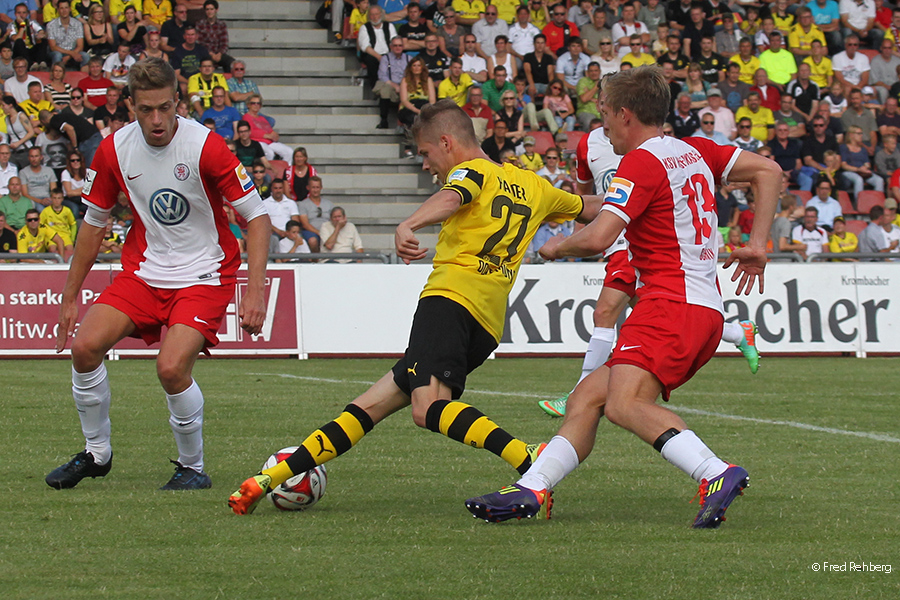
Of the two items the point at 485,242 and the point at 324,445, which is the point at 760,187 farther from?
the point at 324,445

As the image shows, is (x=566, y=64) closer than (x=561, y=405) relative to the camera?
No

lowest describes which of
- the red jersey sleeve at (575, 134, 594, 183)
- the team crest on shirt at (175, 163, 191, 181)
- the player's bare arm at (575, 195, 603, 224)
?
the red jersey sleeve at (575, 134, 594, 183)

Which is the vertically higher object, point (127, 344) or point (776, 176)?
point (776, 176)

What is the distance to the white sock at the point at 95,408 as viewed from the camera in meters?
5.79

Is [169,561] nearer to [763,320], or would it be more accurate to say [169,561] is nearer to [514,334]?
[514,334]

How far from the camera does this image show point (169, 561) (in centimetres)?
406

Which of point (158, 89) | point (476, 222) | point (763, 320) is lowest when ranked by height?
point (763, 320)

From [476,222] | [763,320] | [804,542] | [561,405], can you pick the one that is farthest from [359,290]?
[804,542]

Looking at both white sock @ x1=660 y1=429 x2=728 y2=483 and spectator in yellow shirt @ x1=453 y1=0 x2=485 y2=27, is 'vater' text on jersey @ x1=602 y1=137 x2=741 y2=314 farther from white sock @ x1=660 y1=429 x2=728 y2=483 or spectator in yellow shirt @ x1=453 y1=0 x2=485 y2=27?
spectator in yellow shirt @ x1=453 y1=0 x2=485 y2=27

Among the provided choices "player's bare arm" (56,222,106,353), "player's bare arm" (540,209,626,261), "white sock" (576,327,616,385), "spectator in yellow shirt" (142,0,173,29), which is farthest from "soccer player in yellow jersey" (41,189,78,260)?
"player's bare arm" (540,209,626,261)

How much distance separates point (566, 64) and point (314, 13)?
503cm

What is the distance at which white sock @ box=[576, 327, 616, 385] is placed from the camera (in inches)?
313

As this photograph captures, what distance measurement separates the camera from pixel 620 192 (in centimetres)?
470

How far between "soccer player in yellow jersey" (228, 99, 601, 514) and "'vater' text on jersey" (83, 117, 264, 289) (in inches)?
39.5
